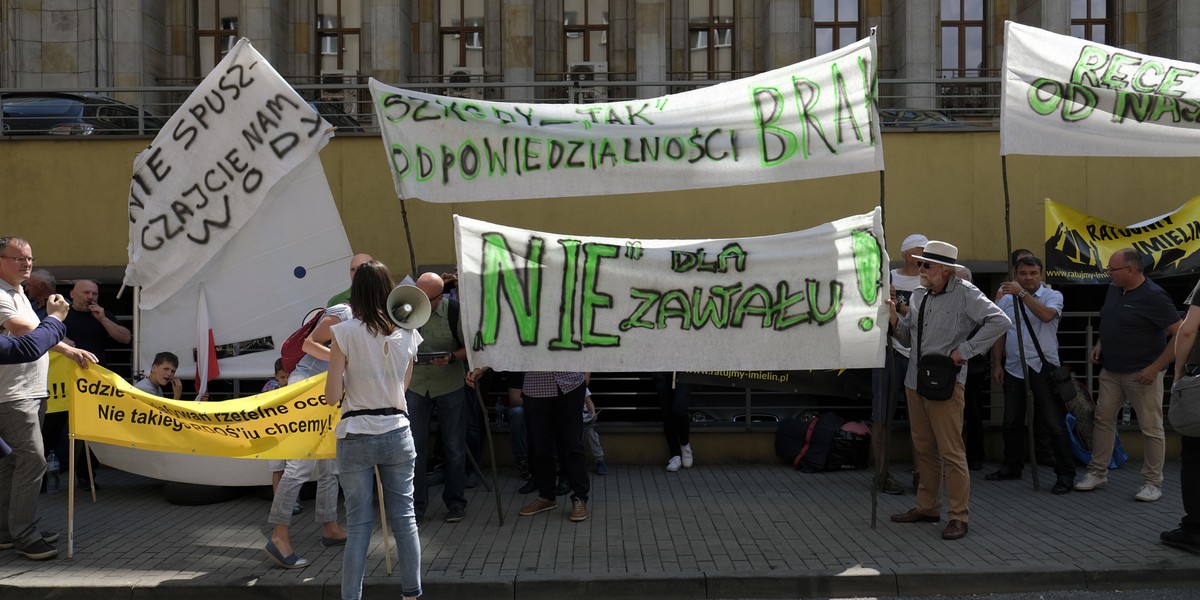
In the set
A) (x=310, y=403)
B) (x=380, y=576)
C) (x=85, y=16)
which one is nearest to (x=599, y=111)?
(x=310, y=403)

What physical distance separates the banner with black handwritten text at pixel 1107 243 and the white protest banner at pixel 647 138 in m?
3.16

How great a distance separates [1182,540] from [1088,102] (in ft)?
11.8

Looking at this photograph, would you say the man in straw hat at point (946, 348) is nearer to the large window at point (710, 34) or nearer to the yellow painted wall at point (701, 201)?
the yellow painted wall at point (701, 201)

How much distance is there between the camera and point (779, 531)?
693cm

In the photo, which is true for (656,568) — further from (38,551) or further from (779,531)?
(38,551)

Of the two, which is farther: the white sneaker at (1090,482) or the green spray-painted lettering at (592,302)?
the white sneaker at (1090,482)

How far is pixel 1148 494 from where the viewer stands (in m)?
7.70

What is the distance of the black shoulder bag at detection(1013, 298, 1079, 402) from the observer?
8.20m

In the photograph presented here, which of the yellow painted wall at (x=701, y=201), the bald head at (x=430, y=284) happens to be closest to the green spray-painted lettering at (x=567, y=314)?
the bald head at (x=430, y=284)

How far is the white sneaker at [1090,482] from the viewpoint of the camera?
8.09 m

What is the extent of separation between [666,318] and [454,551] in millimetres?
2205

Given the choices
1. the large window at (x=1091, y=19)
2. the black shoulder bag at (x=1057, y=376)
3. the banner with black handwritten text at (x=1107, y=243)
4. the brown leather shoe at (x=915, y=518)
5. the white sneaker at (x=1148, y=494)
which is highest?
the large window at (x=1091, y=19)

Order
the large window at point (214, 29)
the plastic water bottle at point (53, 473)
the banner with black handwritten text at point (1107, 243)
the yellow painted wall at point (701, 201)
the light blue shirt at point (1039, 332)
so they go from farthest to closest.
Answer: the large window at point (214, 29) < the yellow painted wall at point (701, 201) < the banner with black handwritten text at point (1107, 243) < the plastic water bottle at point (53, 473) < the light blue shirt at point (1039, 332)

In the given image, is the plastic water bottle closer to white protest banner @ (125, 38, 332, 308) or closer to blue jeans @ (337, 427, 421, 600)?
white protest banner @ (125, 38, 332, 308)
